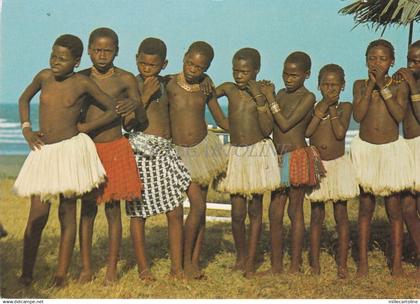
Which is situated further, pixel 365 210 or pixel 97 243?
pixel 97 243

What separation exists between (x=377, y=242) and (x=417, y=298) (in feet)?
5.80

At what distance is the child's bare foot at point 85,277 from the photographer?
4.70 metres

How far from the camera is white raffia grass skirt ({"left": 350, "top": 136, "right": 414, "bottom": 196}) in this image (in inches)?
197

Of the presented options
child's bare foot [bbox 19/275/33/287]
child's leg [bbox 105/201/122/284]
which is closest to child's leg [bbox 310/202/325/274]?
child's leg [bbox 105/201/122/284]

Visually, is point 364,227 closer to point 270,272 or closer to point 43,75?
point 270,272

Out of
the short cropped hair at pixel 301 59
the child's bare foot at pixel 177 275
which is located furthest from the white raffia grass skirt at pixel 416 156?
the child's bare foot at pixel 177 275

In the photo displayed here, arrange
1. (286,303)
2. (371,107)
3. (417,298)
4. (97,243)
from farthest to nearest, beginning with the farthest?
1. (97,243)
2. (371,107)
3. (417,298)
4. (286,303)

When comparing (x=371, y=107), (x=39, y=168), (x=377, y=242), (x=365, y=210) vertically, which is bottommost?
(x=377, y=242)

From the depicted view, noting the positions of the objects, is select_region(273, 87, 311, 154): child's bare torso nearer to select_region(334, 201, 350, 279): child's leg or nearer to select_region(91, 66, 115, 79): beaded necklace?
select_region(334, 201, 350, 279): child's leg

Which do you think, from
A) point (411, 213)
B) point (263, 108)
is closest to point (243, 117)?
point (263, 108)

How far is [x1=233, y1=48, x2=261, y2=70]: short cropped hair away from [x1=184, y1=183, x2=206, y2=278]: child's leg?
995 millimetres

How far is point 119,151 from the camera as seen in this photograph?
4.68 metres

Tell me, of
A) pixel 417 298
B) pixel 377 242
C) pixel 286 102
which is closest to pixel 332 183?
pixel 286 102

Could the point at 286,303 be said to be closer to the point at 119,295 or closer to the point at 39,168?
the point at 119,295
